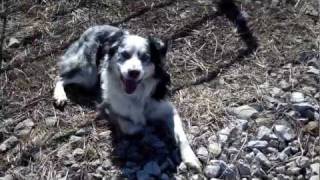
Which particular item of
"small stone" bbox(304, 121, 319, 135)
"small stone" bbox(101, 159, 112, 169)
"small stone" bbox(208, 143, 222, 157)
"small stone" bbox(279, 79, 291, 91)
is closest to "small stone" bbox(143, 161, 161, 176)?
"small stone" bbox(101, 159, 112, 169)

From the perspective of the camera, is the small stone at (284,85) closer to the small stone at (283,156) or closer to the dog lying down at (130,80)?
the small stone at (283,156)

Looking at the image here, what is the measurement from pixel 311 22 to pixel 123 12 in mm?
1847

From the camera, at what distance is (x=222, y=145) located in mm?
4148

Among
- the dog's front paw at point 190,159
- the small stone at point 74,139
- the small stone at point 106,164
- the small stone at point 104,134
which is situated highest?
the dog's front paw at point 190,159

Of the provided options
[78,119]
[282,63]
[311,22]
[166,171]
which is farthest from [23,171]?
[311,22]

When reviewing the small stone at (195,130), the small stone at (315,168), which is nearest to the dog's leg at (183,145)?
the small stone at (195,130)

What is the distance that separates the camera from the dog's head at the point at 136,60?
4.14 meters

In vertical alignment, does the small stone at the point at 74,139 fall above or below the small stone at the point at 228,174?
below

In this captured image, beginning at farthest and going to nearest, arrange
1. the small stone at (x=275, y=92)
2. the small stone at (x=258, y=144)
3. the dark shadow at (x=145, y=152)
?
the small stone at (x=275, y=92), the small stone at (x=258, y=144), the dark shadow at (x=145, y=152)

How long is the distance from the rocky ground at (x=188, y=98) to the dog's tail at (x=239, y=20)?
0.06 m

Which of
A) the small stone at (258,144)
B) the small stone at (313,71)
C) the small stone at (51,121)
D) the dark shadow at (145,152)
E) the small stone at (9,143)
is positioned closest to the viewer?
the dark shadow at (145,152)

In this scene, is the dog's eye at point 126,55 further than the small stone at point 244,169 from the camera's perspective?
Yes

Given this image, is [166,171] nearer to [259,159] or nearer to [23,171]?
[259,159]

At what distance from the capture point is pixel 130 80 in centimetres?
416
